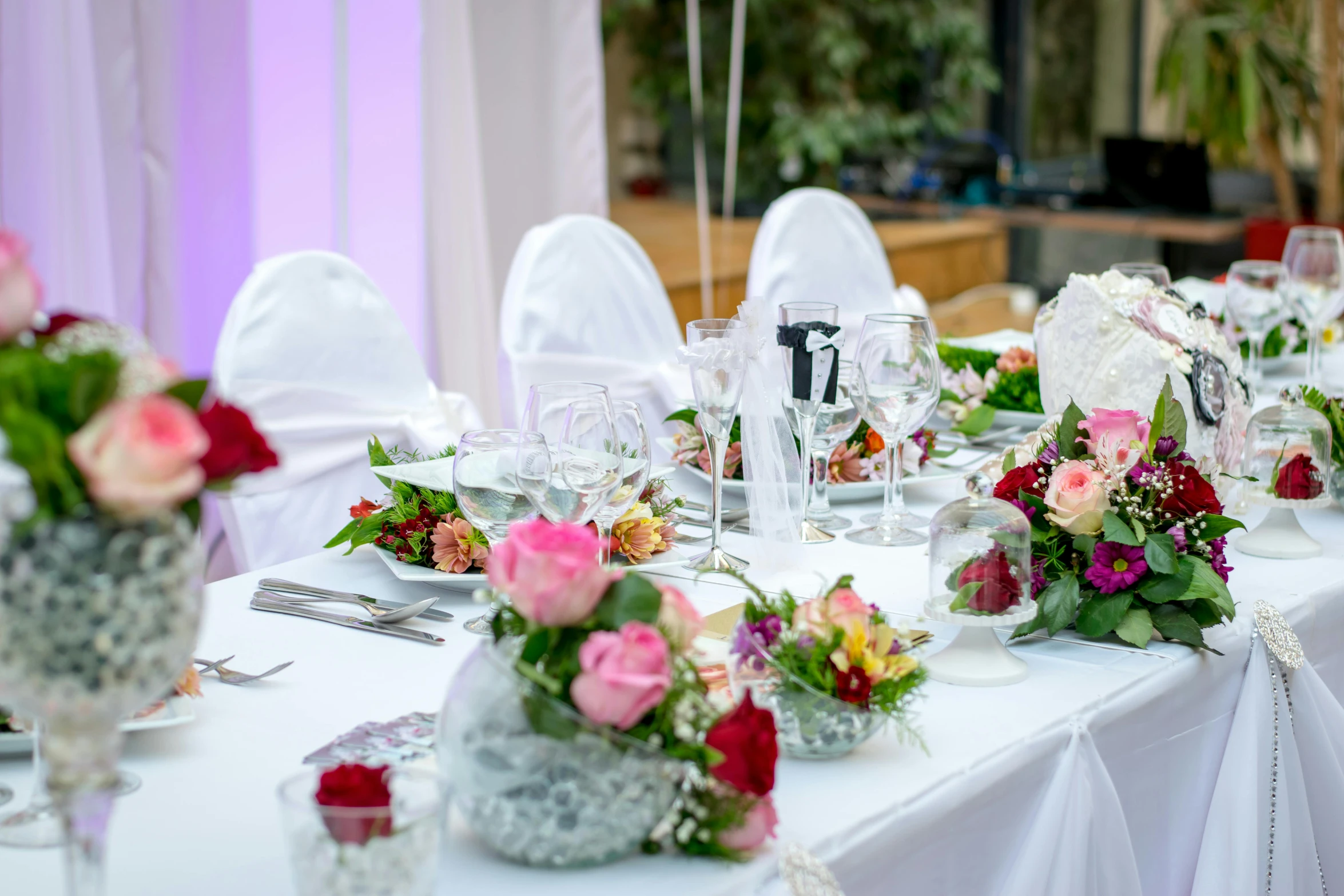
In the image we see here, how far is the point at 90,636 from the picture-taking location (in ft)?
2.06

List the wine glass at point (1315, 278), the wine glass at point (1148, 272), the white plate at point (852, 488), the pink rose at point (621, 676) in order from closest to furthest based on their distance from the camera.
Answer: the pink rose at point (621, 676) < the white plate at point (852, 488) < the wine glass at point (1148, 272) < the wine glass at point (1315, 278)

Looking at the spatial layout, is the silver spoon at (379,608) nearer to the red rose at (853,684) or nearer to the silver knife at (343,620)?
the silver knife at (343,620)

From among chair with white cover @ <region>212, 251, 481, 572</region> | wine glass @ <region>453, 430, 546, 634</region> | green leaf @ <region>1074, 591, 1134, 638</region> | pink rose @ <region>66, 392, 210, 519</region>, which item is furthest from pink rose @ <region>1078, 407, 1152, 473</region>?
chair with white cover @ <region>212, 251, 481, 572</region>

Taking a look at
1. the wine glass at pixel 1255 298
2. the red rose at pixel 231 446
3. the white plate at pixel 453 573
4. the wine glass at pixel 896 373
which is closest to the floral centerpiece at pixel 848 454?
the wine glass at pixel 896 373

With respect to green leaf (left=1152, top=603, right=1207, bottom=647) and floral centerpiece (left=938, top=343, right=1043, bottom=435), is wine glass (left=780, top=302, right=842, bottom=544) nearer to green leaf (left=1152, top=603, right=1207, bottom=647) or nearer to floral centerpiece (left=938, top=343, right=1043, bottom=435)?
green leaf (left=1152, top=603, right=1207, bottom=647)

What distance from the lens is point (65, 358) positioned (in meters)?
0.63

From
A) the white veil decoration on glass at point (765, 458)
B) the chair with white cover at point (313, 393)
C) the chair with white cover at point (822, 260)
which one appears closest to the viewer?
the white veil decoration on glass at point (765, 458)

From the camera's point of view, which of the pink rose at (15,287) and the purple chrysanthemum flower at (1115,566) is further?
the purple chrysanthemum flower at (1115,566)

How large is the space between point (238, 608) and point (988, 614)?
66 cm

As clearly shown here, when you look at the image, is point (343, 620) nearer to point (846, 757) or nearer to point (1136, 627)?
point (846, 757)

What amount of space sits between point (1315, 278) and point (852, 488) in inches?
41.6

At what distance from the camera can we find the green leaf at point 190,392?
2.22 feet

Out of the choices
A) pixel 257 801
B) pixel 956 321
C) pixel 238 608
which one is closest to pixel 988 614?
pixel 257 801

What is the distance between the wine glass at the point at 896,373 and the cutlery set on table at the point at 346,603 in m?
0.49
